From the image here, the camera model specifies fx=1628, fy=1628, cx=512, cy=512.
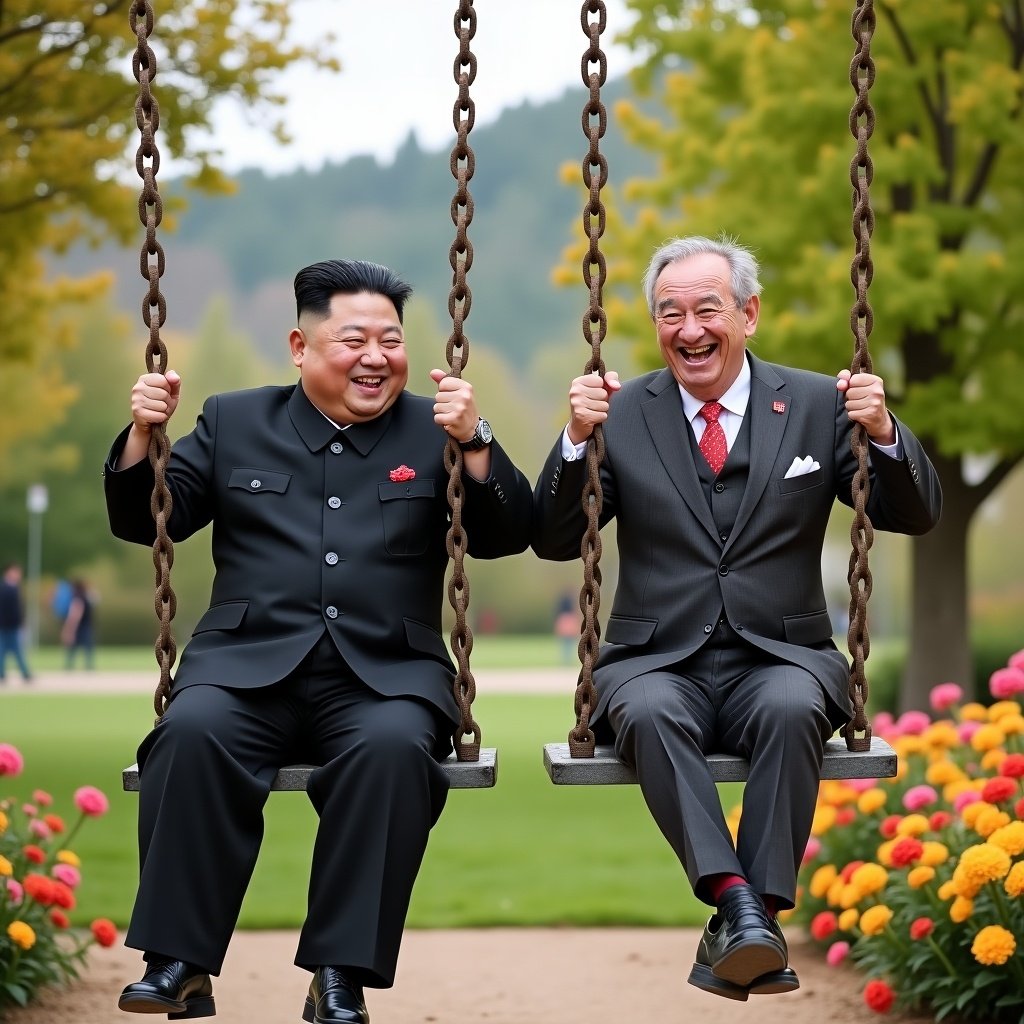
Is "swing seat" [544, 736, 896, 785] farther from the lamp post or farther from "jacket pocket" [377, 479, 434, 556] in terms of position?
the lamp post

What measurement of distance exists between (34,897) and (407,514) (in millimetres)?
1833

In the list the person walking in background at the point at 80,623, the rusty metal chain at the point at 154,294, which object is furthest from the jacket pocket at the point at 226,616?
the person walking in background at the point at 80,623

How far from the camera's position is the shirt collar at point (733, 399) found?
4.53 meters

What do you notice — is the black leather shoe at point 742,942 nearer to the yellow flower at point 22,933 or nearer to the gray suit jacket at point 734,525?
the gray suit jacket at point 734,525

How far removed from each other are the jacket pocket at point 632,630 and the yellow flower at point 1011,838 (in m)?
1.17

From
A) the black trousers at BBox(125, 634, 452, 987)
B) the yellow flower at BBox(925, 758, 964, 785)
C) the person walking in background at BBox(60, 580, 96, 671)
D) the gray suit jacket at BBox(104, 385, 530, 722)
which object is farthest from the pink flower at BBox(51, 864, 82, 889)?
the person walking in background at BBox(60, 580, 96, 671)

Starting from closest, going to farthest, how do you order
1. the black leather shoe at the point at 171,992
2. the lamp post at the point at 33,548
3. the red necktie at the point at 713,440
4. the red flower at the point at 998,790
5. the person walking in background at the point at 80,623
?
the black leather shoe at the point at 171,992
the red necktie at the point at 713,440
the red flower at the point at 998,790
the person walking in background at the point at 80,623
the lamp post at the point at 33,548

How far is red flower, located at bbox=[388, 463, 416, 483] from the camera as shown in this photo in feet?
14.5

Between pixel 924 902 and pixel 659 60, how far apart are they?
334 inches

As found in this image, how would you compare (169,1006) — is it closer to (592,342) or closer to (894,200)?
(592,342)

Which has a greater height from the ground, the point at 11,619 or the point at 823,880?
the point at 823,880

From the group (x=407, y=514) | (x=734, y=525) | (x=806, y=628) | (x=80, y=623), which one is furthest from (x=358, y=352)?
(x=80, y=623)

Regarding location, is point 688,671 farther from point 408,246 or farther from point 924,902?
point 408,246

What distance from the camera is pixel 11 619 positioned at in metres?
23.9
